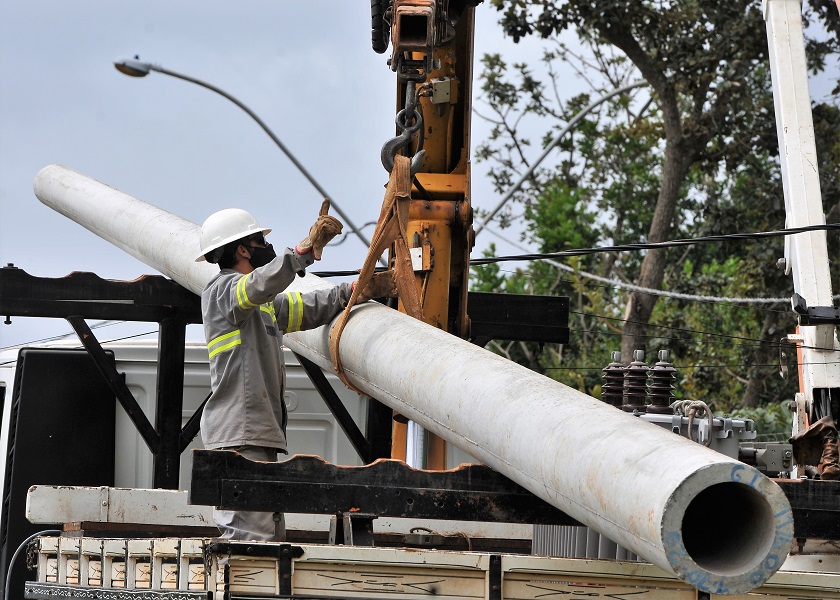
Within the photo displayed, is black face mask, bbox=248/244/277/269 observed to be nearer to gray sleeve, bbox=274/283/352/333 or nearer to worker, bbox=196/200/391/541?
worker, bbox=196/200/391/541

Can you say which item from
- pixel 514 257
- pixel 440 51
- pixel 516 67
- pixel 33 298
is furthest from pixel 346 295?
pixel 516 67

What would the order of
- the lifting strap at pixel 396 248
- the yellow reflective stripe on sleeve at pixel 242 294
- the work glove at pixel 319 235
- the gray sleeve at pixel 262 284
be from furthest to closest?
1. the lifting strap at pixel 396 248
2. the work glove at pixel 319 235
3. the yellow reflective stripe on sleeve at pixel 242 294
4. the gray sleeve at pixel 262 284

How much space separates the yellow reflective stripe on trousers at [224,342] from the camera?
6.28 m

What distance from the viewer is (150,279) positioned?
30.0 feet

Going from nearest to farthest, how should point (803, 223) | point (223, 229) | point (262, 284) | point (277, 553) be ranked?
point (277, 553) < point (262, 284) < point (223, 229) < point (803, 223)

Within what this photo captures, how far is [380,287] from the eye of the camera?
6625 millimetres

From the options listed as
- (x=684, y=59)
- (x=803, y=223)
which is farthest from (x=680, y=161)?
(x=803, y=223)

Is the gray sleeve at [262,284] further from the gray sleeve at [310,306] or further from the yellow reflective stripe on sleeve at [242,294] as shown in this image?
the gray sleeve at [310,306]

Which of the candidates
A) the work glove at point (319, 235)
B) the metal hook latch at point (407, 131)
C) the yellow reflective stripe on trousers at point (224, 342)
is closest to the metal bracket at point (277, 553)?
the yellow reflective stripe on trousers at point (224, 342)

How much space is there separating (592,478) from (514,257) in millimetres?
6969

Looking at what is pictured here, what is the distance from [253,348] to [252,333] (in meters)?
0.08

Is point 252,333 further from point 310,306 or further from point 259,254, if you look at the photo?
point 259,254

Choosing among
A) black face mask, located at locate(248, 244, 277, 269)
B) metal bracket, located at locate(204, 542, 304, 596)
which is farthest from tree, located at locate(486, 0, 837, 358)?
metal bracket, located at locate(204, 542, 304, 596)

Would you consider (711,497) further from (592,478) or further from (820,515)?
(820,515)
